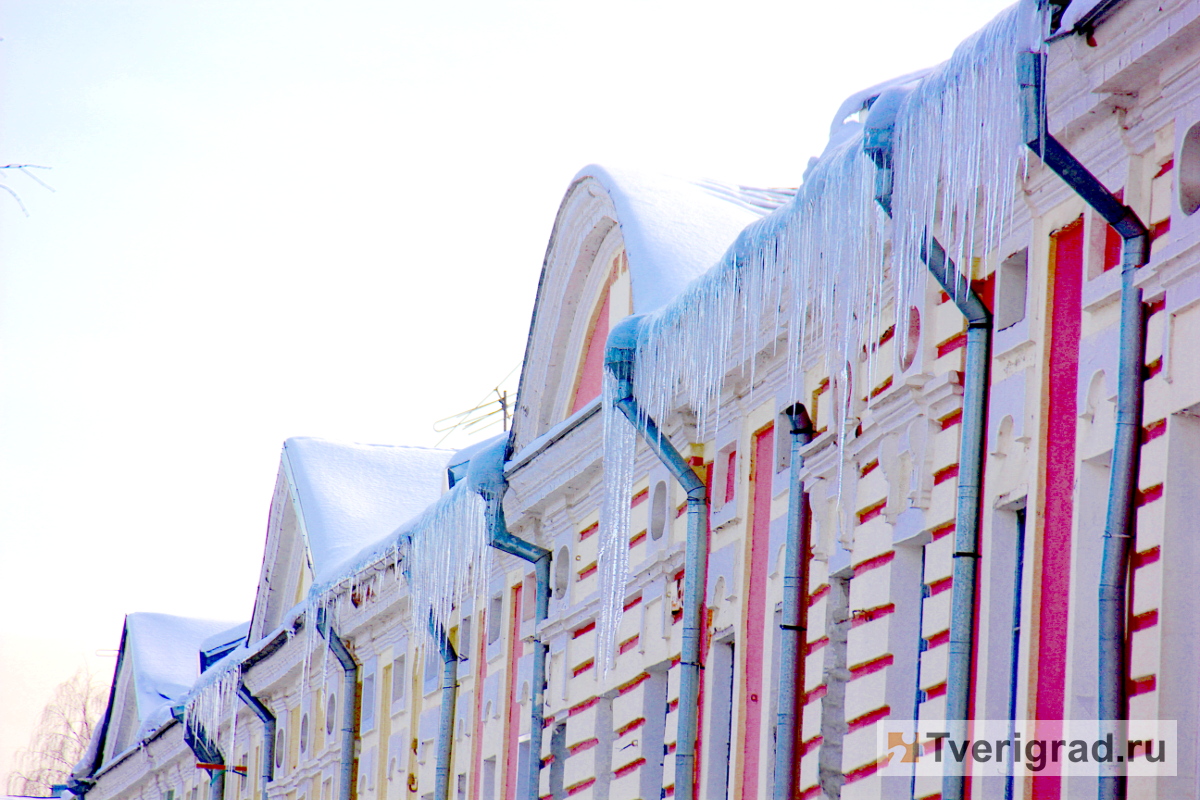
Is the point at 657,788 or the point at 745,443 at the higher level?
the point at 745,443

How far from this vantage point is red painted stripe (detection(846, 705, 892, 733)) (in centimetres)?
919

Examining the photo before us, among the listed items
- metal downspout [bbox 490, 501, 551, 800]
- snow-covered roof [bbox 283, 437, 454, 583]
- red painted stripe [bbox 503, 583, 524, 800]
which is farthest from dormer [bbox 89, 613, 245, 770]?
metal downspout [bbox 490, 501, 551, 800]

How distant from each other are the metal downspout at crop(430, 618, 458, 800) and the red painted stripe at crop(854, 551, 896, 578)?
7347 millimetres

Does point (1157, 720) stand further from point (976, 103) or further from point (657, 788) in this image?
point (657, 788)

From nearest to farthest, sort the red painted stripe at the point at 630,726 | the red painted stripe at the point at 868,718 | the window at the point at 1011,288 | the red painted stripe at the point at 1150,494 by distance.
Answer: the red painted stripe at the point at 1150,494, the window at the point at 1011,288, the red painted stripe at the point at 868,718, the red painted stripe at the point at 630,726

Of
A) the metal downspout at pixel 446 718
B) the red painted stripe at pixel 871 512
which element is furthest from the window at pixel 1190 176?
the metal downspout at pixel 446 718

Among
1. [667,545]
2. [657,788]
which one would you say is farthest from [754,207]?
[657,788]

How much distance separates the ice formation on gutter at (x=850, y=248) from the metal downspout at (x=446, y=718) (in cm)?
436

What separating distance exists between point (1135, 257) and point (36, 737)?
46745mm

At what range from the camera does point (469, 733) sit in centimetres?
1623

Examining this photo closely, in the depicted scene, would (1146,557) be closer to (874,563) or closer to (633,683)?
(874,563)

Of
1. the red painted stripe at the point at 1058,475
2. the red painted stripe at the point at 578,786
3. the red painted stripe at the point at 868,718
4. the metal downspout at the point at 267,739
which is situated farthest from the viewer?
the metal downspout at the point at 267,739

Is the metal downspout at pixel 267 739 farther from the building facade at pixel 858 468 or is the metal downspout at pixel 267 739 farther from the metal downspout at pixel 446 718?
the metal downspout at pixel 446 718

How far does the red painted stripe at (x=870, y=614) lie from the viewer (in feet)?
30.5
